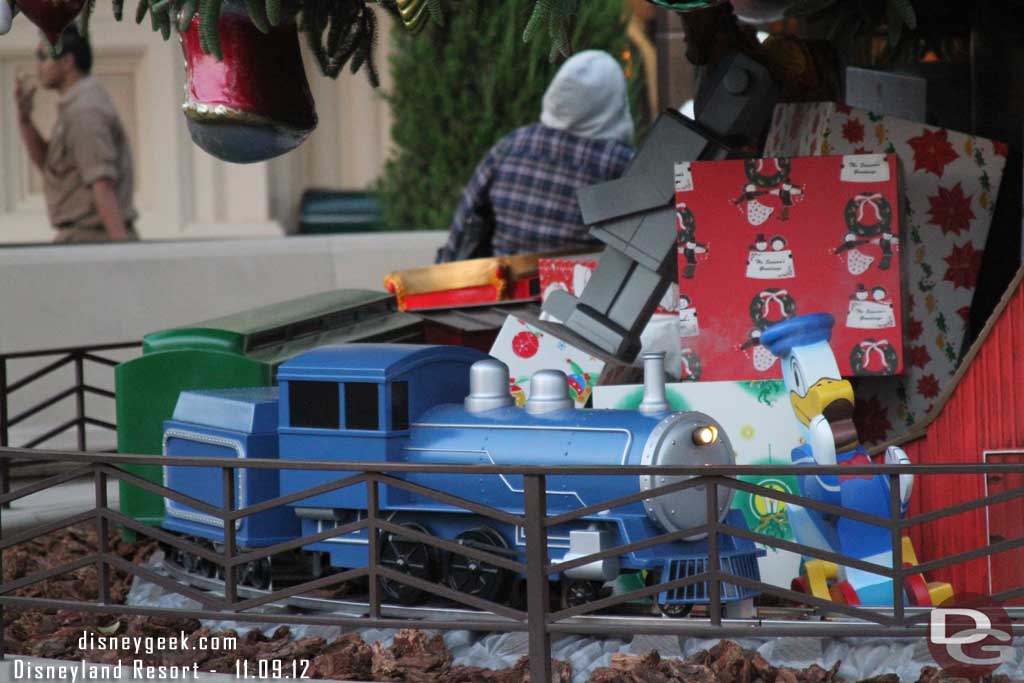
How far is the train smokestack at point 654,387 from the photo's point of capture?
5.61 metres

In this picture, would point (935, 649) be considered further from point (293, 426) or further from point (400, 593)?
point (293, 426)

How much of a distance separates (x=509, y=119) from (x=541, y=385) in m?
6.46

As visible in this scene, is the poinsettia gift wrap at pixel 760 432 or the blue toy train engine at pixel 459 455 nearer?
the blue toy train engine at pixel 459 455

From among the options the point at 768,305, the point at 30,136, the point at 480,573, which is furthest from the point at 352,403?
the point at 30,136

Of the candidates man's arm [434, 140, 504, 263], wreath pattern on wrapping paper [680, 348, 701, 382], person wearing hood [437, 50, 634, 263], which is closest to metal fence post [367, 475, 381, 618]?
wreath pattern on wrapping paper [680, 348, 701, 382]

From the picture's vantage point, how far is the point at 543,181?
792cm

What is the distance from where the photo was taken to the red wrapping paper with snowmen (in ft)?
Answer: 19.4

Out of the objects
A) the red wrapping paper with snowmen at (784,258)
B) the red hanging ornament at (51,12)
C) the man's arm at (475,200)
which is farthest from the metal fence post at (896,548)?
the man's arm at (475,200)

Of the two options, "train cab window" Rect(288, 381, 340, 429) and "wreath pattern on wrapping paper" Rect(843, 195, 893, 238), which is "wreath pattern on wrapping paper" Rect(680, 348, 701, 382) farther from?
"train cab window" Rect(288, 381, 340, 429)

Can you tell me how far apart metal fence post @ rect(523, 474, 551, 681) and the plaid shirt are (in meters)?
3.31

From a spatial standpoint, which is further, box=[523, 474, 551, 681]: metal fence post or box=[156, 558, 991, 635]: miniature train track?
box=[156, 558, 991, 635]: miniature train track

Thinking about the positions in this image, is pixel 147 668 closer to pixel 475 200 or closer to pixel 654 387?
pixel 654 387

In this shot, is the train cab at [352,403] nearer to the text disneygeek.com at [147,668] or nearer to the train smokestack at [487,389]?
the train smokestack at [487,389]

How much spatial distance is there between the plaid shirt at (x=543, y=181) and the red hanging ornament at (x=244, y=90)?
239 cm
